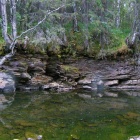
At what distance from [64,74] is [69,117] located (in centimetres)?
784

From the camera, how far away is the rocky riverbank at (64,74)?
16922 mm

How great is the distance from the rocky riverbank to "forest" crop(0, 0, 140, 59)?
739 mm

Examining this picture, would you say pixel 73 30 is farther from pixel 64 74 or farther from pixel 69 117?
pixel 69 117

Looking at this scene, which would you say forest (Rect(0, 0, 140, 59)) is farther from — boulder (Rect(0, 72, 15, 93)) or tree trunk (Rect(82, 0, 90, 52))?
boulder (Rect(0, 72, 15, 93))

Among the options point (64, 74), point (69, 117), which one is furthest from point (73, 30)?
point (69, 117)

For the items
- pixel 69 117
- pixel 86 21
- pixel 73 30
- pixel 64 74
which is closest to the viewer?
pixel 69 117

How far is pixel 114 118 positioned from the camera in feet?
34.9

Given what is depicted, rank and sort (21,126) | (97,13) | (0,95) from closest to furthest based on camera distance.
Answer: (21,126), (0,95), (97,13)

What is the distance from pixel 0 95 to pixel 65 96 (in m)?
4.03

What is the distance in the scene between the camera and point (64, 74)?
18.2 metres

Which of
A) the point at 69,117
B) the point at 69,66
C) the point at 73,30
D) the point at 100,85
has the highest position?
the point at 73,30

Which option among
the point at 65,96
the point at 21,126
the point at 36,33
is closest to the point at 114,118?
the point at 21,126

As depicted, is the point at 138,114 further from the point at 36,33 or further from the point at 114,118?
the point at 36,33

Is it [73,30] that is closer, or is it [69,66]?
[69,66]
